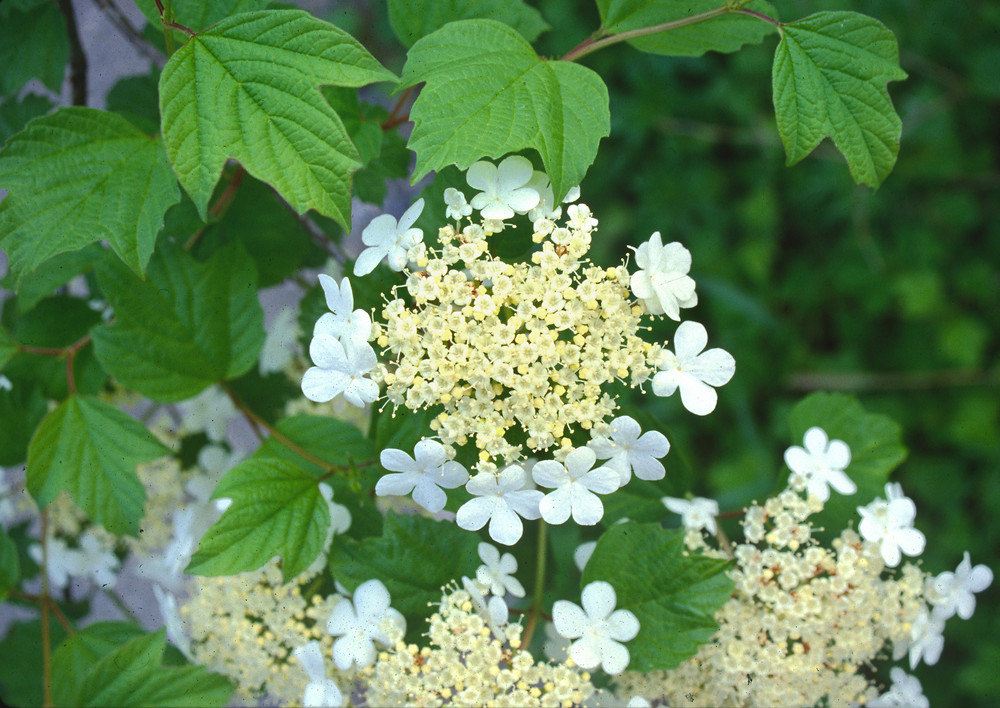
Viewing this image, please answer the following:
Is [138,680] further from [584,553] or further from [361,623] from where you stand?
[584,553]

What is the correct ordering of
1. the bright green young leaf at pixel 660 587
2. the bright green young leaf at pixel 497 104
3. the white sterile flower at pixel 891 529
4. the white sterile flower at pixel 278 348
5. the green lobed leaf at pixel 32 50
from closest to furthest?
the bright green young leaf at pixel 497 104 → the bright green young leaf at pixel 660 587 → the white sterile flower at pixel 891 529 → the green lobed leaf at pixel 32 50 → the white sterile flower at pixel 278 348

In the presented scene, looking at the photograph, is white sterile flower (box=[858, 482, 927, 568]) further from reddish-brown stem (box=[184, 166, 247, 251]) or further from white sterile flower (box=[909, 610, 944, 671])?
reddish-brown stem (box=[184, 166, 247, 251])

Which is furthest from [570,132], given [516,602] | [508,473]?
[516,602]

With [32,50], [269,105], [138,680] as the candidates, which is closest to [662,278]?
[269,105]

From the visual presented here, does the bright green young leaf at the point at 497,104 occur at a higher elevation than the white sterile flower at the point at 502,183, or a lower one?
higher

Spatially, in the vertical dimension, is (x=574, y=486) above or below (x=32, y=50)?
below

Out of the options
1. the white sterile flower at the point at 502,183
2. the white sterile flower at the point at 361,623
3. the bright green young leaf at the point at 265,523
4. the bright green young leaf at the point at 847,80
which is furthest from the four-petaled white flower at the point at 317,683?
the bright green young leaf at the point at 847,80

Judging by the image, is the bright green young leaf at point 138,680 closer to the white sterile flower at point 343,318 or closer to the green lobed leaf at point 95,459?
the green lobed leaf at point 95,459
